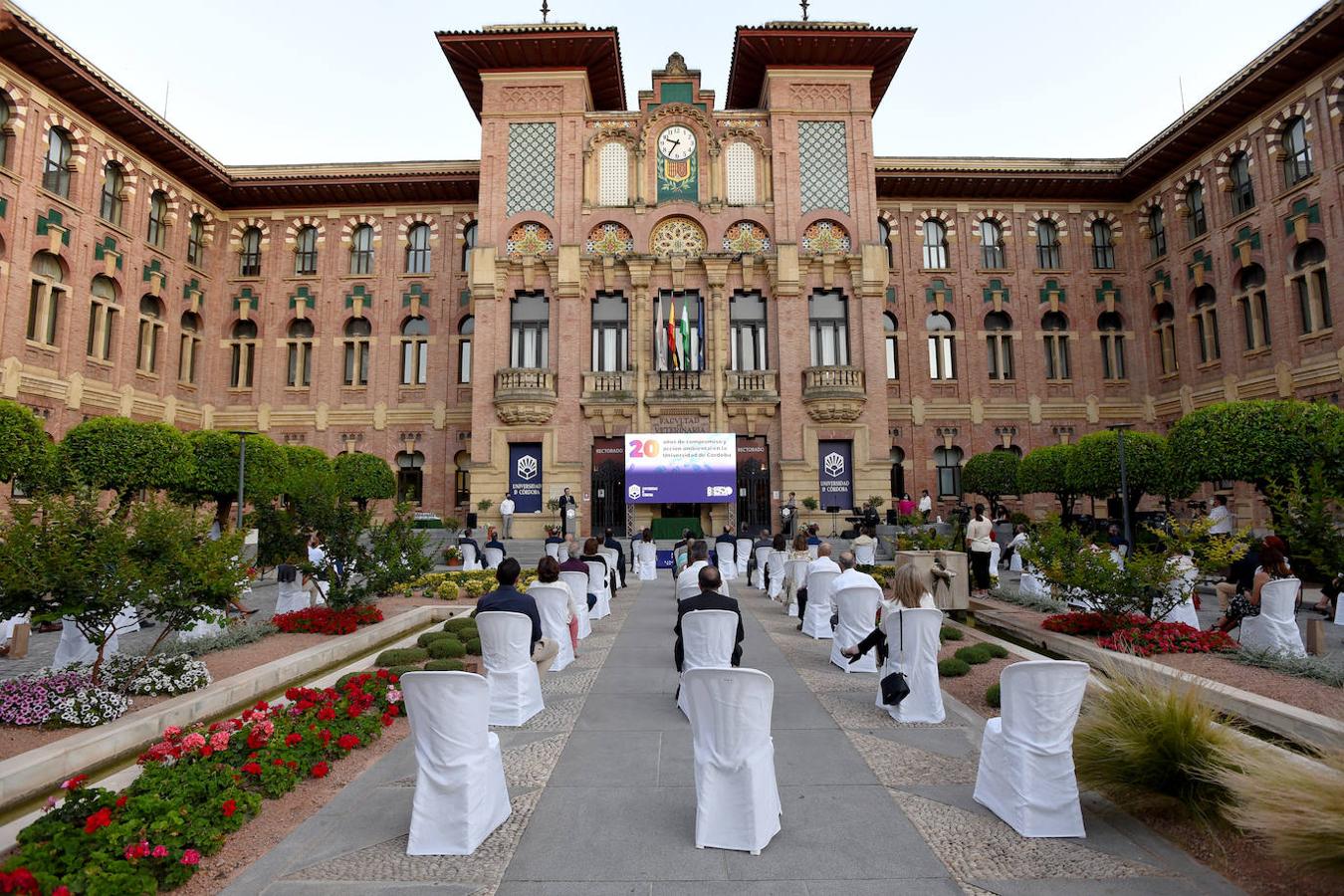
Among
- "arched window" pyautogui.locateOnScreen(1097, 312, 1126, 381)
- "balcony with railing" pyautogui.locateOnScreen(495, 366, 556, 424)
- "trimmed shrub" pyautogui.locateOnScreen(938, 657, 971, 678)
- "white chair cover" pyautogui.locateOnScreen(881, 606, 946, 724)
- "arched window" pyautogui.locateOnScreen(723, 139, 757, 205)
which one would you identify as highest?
"arched window" pyautogui.locateOnScreen(723, 139, 757, 205)

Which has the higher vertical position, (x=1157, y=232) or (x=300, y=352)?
(x=1157, y=232)

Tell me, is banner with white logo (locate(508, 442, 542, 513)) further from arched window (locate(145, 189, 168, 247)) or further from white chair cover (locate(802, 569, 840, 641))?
white chair cover (locate(802, 569, 840, 641))

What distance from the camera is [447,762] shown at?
158 inches

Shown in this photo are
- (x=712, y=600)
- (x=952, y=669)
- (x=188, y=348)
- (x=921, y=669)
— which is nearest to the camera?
(x=921, y=669)

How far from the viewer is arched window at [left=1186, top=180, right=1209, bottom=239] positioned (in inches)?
1105

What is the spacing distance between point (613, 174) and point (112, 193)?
19.0 meters

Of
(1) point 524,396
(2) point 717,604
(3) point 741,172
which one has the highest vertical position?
(3) point 741,172

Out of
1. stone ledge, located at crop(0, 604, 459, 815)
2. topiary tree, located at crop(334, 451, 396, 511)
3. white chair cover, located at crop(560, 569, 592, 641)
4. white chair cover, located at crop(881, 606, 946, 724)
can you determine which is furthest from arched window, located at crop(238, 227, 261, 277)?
white chair cover, located at crop(881, 606, 946, 724)

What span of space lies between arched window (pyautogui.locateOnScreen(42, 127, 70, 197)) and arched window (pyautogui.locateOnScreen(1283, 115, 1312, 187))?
139 feet

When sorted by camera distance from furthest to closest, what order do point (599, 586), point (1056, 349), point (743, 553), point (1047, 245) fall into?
point (1047, 245) < point (1056, 349) < point (743, 553) < point (599, 586)

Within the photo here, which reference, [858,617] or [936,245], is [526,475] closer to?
[858,617]

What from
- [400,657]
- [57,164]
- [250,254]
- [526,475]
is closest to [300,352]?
[250,254]

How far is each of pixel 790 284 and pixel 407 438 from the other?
58.7 ft

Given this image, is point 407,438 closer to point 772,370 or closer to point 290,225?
point 290,225
